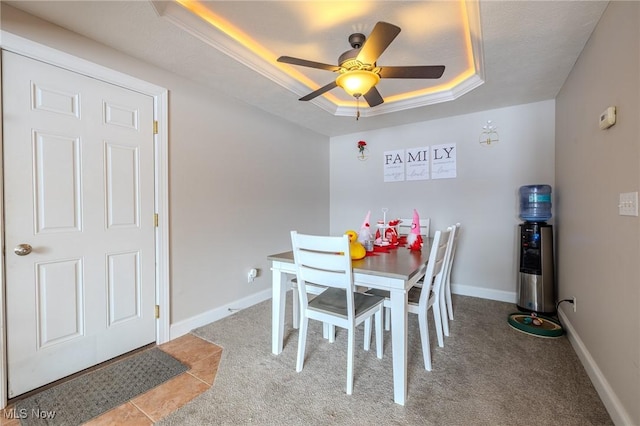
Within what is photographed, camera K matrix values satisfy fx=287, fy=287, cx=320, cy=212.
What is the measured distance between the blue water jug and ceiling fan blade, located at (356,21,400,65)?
221 centimetres

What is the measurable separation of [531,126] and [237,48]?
3.08m

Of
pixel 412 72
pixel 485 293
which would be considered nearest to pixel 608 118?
pixel 412 72

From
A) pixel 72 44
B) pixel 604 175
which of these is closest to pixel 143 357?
pixel 72 44

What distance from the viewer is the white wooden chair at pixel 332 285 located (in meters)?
1.67

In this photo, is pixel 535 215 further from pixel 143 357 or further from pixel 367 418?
pixel 143 357

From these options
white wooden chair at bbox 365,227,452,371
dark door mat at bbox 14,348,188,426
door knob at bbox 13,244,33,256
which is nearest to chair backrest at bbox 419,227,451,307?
white wooden chair at bbox 365,227,452,371

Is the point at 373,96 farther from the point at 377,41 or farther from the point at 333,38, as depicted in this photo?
the point at 377,41

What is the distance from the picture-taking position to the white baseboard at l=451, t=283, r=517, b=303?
10.6 ft

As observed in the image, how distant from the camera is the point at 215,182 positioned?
9.15 ft

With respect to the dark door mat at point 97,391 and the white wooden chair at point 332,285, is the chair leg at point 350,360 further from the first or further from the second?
the dark door mat at point 97,391

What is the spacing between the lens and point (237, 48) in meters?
2.17

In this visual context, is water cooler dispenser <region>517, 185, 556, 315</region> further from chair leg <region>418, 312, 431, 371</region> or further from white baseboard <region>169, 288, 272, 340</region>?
white baseboard <region>169, 288, 272, 340</region>

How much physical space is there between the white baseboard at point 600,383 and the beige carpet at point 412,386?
4cm

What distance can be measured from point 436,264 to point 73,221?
245 cm
